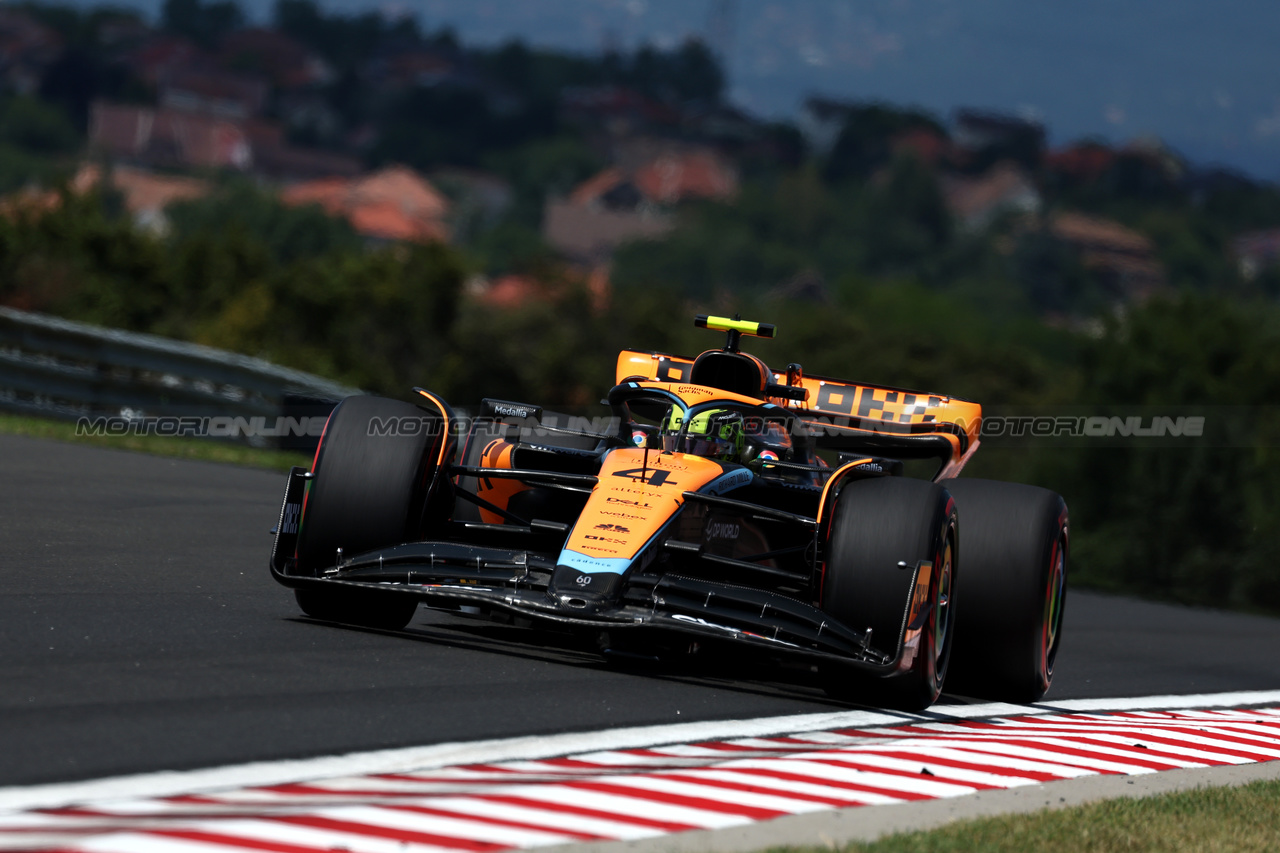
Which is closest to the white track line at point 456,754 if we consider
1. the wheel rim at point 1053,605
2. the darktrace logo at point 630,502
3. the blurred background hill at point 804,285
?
the wheel rim at point 1053,605

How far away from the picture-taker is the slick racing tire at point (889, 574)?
23.6 ft

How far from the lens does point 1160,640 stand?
1254cm

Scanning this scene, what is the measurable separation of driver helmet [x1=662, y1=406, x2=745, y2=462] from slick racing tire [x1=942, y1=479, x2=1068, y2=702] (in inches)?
44.9

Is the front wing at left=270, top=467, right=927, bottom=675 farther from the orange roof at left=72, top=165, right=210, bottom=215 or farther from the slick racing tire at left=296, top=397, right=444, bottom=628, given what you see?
the orange roof at left=72, top=165, right=210, bottom=215

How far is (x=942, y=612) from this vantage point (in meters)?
7.78

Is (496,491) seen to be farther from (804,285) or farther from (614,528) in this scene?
(804,285)

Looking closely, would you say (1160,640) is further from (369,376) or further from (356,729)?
(369,376)

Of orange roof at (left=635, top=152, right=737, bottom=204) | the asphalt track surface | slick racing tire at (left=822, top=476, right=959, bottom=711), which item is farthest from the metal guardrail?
orange roof at (left=635, top=152, right=737, bottom=204)

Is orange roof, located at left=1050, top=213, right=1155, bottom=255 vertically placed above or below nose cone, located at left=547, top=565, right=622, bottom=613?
above

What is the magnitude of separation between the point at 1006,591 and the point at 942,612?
2.08 feet

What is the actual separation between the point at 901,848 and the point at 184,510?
8127 mm

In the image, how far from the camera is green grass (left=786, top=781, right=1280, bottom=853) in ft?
16.5

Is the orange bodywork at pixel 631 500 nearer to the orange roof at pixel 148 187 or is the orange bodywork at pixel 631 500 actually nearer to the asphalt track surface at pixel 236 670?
the asphalt track surface at pixel 236 670

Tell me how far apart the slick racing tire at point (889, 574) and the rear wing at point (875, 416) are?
6.88 ft
